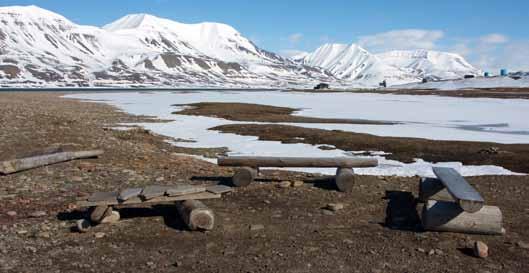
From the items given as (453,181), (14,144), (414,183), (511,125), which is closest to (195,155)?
(14,144)

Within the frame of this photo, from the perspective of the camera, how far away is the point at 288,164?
16359mm

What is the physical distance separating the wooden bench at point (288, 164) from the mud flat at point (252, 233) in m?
0.36

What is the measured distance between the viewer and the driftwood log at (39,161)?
52.1 feet

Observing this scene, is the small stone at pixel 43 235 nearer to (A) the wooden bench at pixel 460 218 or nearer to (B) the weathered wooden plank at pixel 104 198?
(B) the weathered wooden plank at pixel 104 198

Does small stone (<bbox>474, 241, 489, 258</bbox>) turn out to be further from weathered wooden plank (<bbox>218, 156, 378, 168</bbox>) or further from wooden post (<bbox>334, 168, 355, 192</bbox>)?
weathered wooden plank (<bbox>218, 156, 378, 168</bbox>)

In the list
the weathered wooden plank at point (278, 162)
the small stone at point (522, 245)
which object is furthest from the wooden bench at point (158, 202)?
the small stone at point (522, 245)

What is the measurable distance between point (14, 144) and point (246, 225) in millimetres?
14364

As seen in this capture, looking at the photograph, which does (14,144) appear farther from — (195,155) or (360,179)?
(360,179)

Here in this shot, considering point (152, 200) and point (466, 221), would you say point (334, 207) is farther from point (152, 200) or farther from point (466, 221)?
point (152, 200)

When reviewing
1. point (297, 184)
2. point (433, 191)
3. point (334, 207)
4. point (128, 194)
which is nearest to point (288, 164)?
point (297, 184)

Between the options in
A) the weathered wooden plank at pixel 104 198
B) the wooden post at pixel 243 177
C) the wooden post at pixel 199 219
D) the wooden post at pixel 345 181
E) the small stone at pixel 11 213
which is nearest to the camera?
the wooden post at pixel 199 219

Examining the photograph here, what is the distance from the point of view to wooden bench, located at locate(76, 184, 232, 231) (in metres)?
11.1

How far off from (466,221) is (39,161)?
41.3 ft

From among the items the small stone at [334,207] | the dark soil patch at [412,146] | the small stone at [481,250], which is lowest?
the dark soil patch at [412,146]
